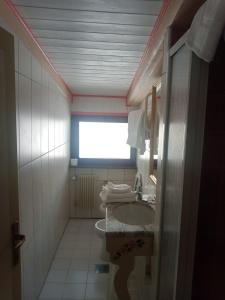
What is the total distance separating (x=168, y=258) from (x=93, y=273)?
163 cm

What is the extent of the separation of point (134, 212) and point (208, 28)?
164 cm

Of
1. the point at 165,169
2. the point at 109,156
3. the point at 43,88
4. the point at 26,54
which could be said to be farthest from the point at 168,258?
the point at 109,156

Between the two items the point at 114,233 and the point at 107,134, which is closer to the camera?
the point at 114,233

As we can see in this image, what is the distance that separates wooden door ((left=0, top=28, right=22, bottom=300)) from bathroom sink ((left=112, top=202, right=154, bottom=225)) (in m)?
0.97

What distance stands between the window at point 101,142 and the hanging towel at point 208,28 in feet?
10.2

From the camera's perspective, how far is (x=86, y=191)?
3771 millimetres

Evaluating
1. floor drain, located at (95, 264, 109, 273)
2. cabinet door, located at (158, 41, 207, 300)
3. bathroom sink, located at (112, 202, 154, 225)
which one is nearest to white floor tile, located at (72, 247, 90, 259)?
floor drain, located at (95, 264, 109, 273)

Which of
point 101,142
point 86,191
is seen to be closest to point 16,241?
point 86,191

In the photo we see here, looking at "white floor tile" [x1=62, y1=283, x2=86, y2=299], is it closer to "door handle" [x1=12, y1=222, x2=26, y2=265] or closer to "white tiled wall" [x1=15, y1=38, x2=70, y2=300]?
"white tiled wall" [x1=15, y1=38, x2=70, y2=300]

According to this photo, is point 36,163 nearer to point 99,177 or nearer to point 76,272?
point 76,272

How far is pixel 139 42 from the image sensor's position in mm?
1548

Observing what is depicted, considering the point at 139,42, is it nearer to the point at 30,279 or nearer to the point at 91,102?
the point at 30,279

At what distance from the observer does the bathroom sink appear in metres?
1.94

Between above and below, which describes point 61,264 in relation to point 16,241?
below
